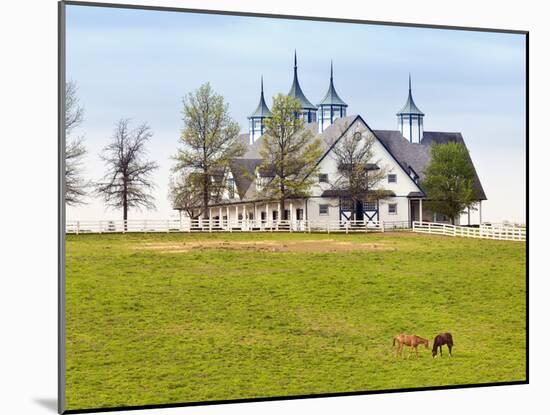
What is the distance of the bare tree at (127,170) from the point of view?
27.2 feet

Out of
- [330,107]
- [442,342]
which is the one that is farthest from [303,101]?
[442,342]

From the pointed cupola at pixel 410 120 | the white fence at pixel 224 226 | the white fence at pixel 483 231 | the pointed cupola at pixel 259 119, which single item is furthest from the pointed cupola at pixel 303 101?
the white fence at pixel 483 231

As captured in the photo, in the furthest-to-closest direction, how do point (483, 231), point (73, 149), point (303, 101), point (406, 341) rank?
point (483, 231) < point (406, 341) < point (303, 101) < point (73, 149)

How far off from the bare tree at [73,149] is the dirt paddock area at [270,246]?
0.76 meters

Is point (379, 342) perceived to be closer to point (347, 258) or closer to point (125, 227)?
point (347, 258)

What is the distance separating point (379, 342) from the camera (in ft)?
29.7

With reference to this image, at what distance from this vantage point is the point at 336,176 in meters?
9.17

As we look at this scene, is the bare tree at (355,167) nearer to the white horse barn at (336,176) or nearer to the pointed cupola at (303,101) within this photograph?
the white horse barn at (336,176)

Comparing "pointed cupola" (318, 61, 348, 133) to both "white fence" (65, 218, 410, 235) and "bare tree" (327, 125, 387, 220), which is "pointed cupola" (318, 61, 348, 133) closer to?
"bare tree" (327, 125, 387, 220)

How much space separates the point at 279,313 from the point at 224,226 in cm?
89

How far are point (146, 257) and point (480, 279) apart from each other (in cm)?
313

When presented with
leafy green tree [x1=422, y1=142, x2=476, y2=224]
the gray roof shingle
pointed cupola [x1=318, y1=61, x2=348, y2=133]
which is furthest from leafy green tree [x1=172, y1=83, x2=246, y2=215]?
leafy green tree [x1=422, y1=142, x2=476, y2=224]

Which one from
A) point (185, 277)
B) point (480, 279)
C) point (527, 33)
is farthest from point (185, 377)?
point (527, 33)

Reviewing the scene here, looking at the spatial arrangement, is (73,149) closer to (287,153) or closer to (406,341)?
(287,153)
